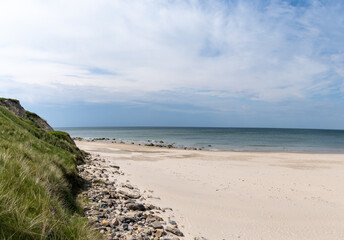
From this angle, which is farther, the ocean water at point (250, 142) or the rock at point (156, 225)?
the ocean water at point (250, 142)

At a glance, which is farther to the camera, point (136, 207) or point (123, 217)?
point (136, 207)

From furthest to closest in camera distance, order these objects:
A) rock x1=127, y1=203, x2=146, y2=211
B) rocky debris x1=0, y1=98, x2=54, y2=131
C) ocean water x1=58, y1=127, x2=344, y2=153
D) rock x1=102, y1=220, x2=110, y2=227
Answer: ocean water x1=58, y1=127, x2=344, y2=153 → rocky debris x1=0, y1=98, x2=54, y2=131 → rock x1=127, y1=203, x2=146, y2=211 → rock x1=102, y1=220, x2=110, y2=227

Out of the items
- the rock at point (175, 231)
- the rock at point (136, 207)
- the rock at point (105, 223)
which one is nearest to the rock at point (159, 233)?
the rock at point (175, 231)

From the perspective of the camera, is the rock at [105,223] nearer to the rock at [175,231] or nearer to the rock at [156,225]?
the rock at [156,225]

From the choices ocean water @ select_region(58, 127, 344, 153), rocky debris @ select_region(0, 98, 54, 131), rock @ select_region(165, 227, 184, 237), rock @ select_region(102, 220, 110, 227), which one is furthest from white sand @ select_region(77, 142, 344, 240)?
ocean water @ select_region(58, 127, 344, 153)

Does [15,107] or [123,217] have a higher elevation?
[15,107]

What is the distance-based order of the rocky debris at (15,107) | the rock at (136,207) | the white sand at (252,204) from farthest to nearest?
the rocky debris at (15,107) < the rock at (136,207) < the white sand at (252,204)

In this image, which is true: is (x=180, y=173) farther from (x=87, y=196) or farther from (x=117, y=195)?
(x=87, y=196)

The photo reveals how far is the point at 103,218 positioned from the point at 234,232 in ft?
14.6

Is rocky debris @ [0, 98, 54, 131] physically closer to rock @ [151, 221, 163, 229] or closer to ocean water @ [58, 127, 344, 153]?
rock @ [151, 221, 163, 229]

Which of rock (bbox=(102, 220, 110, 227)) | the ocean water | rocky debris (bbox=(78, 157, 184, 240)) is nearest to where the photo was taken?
rocky debris (bbox=(78, 157, 184, 240))

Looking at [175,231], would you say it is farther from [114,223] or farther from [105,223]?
[105,223]

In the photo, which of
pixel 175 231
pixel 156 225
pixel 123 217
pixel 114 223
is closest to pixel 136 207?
pixel 123 217

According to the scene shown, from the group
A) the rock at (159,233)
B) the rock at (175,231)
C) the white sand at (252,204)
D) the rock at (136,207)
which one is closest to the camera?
the rock at (159,233)
